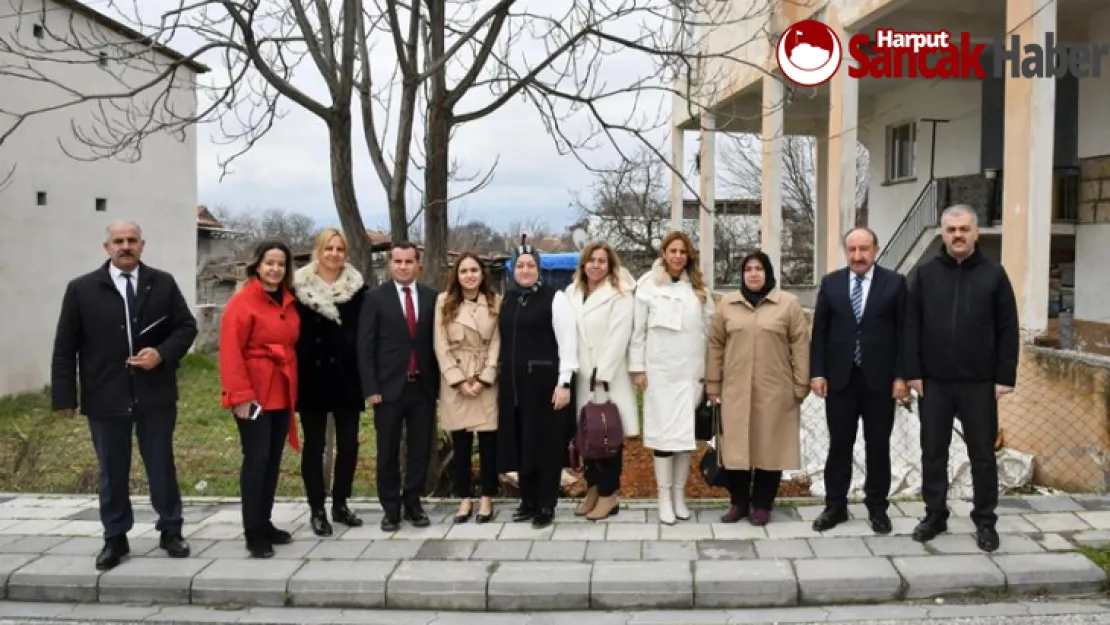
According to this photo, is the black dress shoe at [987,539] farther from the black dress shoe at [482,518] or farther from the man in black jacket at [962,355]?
the black dress shoe at [482,518]

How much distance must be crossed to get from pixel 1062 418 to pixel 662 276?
15.6ft

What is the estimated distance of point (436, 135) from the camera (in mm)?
7703

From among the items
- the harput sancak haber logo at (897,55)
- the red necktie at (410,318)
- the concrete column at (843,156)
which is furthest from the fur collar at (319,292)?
the concrete column at (843,156)

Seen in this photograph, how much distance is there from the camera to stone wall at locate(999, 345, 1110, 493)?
7.50 m

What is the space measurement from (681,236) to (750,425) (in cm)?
129


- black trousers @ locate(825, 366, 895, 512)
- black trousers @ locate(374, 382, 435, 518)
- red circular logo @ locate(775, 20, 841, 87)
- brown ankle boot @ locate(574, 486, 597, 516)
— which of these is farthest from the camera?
red circular logo @ locate(775, 20, 841, 87)

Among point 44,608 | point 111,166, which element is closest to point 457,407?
point 44,608

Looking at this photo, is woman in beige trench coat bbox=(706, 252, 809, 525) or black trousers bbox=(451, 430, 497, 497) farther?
black trousers bbox=(451, 430, 497, 497)

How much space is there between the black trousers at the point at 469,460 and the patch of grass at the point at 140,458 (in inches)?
115

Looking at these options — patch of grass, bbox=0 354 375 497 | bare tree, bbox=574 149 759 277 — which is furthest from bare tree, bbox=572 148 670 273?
patch of grass, bbox=0 354 375 497

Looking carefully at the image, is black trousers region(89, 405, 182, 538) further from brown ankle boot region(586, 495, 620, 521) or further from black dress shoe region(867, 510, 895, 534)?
black dress shoe region(867, 510, 895, 534)

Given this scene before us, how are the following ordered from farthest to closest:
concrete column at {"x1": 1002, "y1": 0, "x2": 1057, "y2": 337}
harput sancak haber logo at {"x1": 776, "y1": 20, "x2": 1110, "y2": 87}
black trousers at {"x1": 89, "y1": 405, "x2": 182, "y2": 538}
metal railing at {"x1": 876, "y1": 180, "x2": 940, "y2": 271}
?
metal railing at {"x1": 876, "y1": 180, "x2": 940, "y2": 271} → harput sancak haber logo at {"x1": 776, "y1": 20, "x2": 1110, "y2": 87} → concrete column at {"x1": 1002, "y1": 0, "x2": 1057, "y2": 337} → black trousers at {"x1": 89, "y1": 405, "x2": 182, "y2": 538}

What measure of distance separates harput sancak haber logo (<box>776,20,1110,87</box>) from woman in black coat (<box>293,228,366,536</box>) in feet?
28.5

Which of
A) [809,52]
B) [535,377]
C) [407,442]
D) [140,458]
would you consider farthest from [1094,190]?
[140,458]
